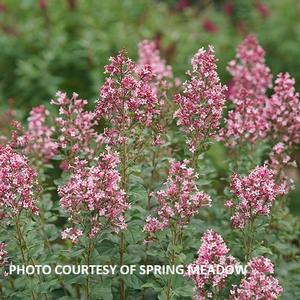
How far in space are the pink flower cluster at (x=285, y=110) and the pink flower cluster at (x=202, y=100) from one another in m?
0.74

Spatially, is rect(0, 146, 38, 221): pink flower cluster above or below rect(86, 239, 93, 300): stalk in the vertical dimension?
above

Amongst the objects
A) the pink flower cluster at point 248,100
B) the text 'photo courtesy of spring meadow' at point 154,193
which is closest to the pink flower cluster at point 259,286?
the text 'photo courtesy of spring meadow' at point 154,193

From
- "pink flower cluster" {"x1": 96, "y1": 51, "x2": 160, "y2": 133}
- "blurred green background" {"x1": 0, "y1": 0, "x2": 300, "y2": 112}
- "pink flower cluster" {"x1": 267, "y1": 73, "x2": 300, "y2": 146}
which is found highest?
"blurred green background" {"x1": 0, "y1": 0, "x2": 300, "y2": 112}

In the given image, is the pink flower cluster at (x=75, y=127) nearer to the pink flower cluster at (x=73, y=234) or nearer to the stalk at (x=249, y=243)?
the pink flower cluster at (x=73, y=234)

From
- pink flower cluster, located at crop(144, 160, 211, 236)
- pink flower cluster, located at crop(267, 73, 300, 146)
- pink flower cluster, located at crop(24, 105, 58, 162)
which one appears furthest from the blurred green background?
pink flower cluster, located at crop(144, 160, 211, 236)

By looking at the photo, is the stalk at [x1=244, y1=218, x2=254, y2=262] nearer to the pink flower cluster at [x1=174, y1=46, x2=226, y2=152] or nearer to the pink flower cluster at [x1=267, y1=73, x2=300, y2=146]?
the pink flower cluster at [x1=174, y1=46, x2=226, y2=152]

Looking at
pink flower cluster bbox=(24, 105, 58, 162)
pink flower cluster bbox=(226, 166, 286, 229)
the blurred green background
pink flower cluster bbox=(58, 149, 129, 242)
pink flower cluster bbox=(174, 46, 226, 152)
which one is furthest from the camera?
the blurred green background

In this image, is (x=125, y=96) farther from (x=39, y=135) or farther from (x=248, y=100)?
(x=39, y=135)

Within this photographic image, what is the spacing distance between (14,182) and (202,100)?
1082 mm

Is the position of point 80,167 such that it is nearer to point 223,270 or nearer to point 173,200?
point 173,200

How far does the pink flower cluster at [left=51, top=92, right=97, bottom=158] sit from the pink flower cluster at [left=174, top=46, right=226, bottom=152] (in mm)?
561

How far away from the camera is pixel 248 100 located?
13.6 feet

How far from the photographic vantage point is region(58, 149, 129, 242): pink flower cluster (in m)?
3.29

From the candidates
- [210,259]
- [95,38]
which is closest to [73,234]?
[210,259]
